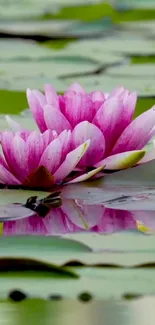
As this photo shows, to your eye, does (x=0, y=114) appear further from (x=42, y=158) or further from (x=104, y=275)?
(x=104, y=275)

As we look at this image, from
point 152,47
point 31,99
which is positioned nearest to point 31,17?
point 152,47

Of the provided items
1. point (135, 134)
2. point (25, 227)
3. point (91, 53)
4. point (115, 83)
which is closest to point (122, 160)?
point (135, 134)

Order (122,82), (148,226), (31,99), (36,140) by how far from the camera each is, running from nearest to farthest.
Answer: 1. (148,226)
2. (36,140)
3. (31,99)
4. (122,82)

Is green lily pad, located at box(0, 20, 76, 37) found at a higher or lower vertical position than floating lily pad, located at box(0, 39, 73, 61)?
lower

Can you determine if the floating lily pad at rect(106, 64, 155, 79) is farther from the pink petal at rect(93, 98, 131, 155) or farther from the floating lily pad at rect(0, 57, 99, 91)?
the pink petal at rect(93, 98, 131, 155)

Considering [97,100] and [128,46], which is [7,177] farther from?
[128,46]

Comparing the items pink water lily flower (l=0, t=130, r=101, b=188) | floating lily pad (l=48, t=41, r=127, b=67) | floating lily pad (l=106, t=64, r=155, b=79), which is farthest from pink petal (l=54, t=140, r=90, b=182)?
floating lily pad (l=48, t=41, r=127, b=67)
